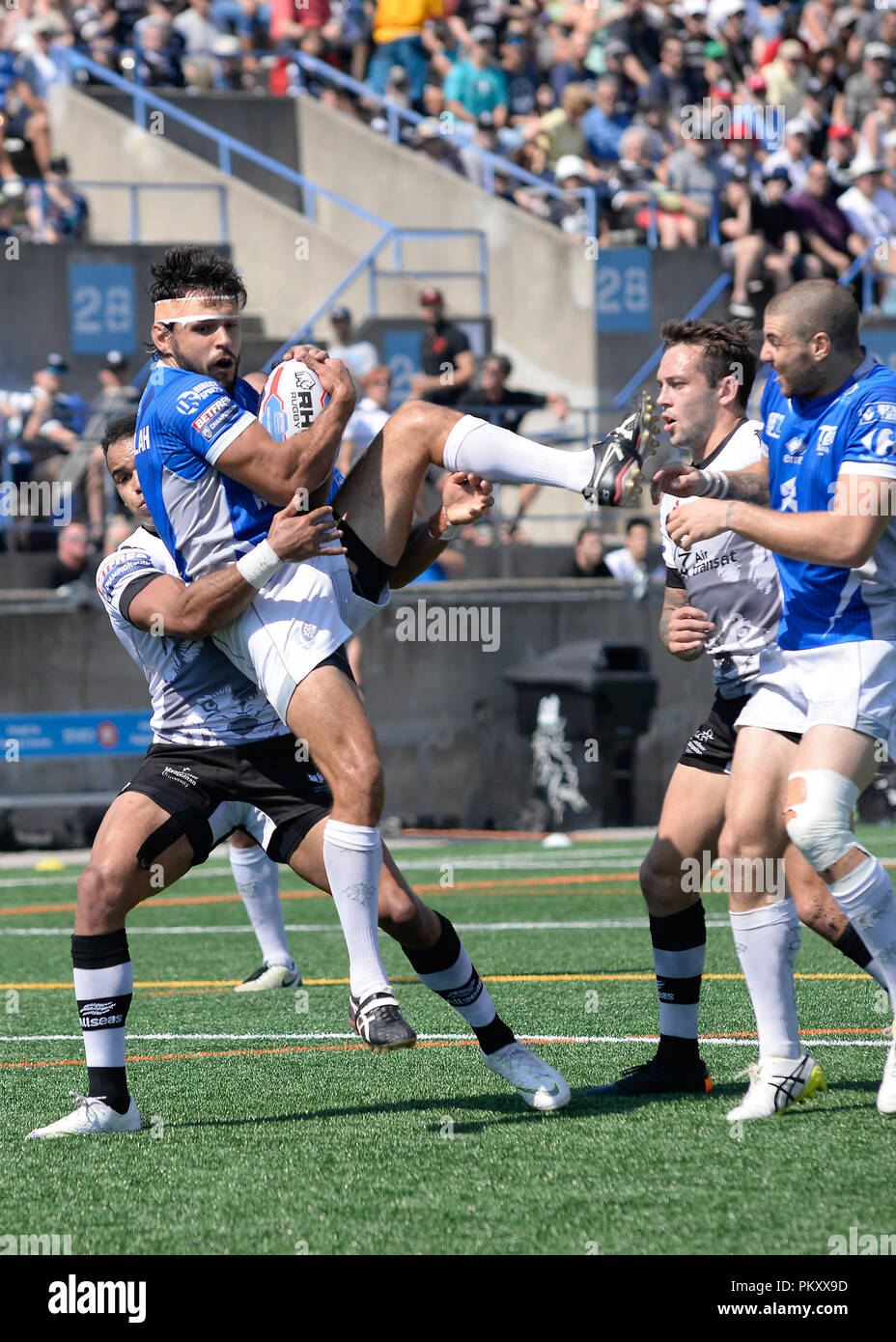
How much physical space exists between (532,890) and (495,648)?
5072mm

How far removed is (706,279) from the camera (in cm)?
2080

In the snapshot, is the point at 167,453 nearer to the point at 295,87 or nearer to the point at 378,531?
the point at 378,531

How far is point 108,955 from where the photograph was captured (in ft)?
17.8

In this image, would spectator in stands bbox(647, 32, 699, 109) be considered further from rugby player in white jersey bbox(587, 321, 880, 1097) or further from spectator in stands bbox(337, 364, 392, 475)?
rugby player in white jersey bbox(587, 321, 880, 1097)

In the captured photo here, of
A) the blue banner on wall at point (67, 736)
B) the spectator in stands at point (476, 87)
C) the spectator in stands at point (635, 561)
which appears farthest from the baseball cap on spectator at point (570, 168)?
the blue banner on wall at point (67, 736)

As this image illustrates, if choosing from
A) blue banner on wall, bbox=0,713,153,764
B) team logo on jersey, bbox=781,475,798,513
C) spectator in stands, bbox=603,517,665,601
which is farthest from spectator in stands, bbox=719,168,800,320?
team logo on jersey, bbox=781,475,798,513

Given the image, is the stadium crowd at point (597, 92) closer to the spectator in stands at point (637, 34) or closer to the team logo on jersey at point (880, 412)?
the spectator in stands at point (637, 34)

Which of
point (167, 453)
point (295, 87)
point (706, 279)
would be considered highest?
point (295, 87)

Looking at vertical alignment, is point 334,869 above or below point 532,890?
above

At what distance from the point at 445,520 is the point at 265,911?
11.6 ft

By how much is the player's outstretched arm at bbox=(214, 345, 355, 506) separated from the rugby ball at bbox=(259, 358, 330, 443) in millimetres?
159

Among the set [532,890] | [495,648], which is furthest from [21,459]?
[532,890]

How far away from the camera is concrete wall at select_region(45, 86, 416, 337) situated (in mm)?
21312

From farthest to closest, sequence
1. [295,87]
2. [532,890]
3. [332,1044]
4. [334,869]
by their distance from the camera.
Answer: [295,87] < [532,890] < [332,1044] < [334,869]
